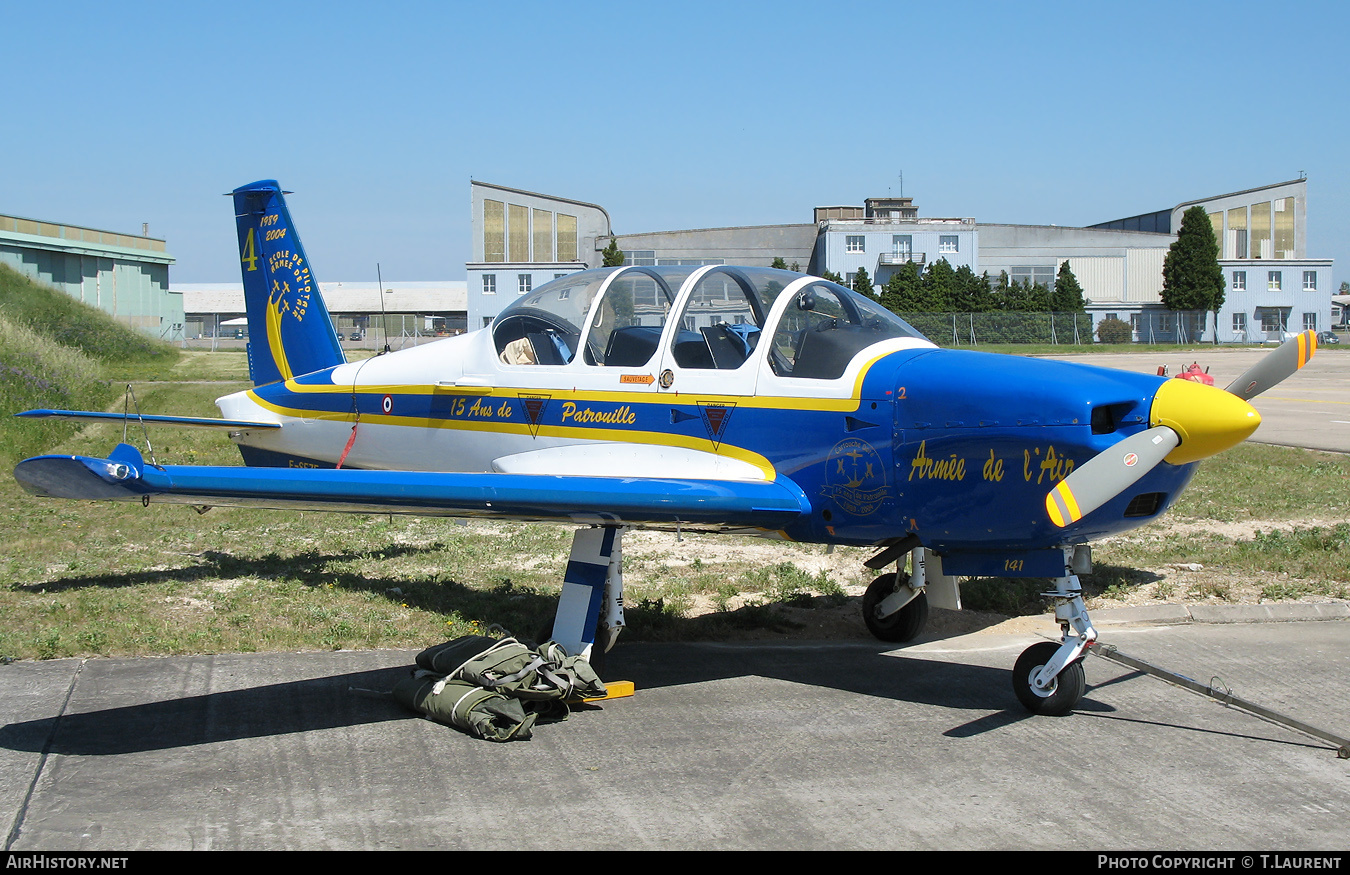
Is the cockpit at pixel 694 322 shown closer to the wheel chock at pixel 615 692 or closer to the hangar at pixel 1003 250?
the wheel chock at pixel 615 692

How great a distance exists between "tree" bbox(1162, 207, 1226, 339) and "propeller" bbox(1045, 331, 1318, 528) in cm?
6440

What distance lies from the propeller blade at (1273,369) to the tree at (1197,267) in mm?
63481

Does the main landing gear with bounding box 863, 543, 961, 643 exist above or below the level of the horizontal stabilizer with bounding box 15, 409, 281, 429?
below

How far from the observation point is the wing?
16.3 feet

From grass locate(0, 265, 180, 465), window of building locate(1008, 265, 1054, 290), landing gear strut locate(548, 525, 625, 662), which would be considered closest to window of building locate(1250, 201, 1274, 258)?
window of building locate(1008, 265, 1054, 290)

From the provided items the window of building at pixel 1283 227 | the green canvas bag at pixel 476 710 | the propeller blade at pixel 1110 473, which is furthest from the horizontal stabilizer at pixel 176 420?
the window of building at pixel 1283 227

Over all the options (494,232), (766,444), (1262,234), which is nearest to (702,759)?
(766,444)

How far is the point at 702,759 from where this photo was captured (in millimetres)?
4848

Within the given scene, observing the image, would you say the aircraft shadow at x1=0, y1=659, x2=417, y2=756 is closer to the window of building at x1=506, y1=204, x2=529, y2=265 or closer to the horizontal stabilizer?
the horizontal stabilizer

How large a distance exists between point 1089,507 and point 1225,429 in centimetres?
68

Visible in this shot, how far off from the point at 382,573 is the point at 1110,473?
6214mm

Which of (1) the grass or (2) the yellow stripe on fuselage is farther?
(1) the grass

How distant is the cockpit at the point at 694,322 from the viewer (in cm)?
604

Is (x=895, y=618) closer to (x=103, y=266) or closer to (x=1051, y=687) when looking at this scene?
(x=1051, y=687)
